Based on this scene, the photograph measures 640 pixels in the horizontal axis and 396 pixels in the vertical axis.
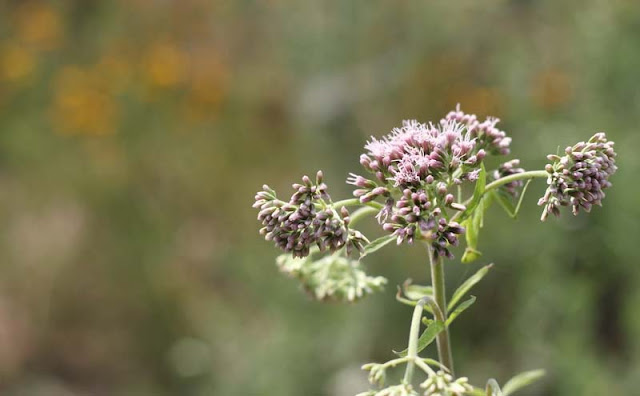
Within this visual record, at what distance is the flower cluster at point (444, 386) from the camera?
1527 mm

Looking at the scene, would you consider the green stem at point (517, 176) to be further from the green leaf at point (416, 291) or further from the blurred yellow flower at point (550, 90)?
the blurred yellow flower at point (550, 90)

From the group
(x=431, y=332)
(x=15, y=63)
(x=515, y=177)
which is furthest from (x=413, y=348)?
(x=15, y=63)

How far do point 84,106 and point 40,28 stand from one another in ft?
4.58

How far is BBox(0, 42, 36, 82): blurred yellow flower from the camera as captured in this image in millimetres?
7867

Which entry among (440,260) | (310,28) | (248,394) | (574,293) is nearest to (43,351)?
(248,394)

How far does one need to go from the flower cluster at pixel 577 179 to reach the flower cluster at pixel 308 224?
425mm

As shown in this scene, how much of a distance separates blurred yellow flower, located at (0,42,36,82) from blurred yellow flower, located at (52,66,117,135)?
533 mm

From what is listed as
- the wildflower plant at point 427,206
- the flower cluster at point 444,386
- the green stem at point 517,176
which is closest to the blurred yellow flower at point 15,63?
the wildflower plant at point 427,206

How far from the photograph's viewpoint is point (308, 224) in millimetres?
1633

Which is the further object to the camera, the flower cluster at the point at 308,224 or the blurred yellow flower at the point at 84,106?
the blurred yellow flower at the point at 84,106

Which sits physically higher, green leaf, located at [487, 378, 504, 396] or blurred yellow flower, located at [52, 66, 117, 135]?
blurred yellow flower, located at [52, 66, 117, 135]

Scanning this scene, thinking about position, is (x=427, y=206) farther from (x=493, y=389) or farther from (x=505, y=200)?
(x=493, y=389)

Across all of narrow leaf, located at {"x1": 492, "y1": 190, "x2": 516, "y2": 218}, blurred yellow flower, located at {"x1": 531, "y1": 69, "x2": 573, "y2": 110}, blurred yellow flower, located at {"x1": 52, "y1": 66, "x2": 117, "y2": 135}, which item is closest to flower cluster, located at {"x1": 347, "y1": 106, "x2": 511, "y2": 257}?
narrow leaf, located at {"x1": 492, "y1": 190, "x2": 516, "y2": 218}

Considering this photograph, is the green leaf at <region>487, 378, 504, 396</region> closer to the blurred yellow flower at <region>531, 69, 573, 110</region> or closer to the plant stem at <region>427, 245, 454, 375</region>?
the plant stem at <region>427, 245, 454, 375</region>
